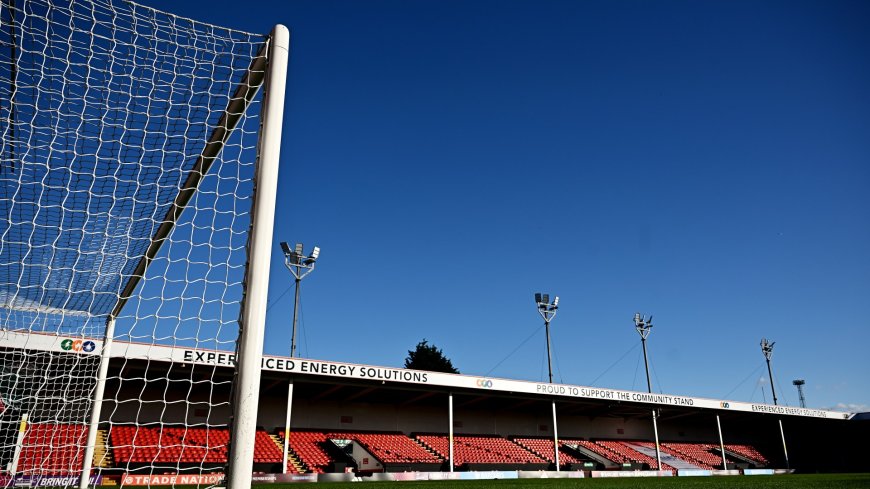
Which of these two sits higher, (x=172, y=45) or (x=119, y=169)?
(x=172, y=45)

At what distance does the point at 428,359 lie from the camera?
155 ft

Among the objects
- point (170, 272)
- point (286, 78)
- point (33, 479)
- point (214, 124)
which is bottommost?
point (33, 479)

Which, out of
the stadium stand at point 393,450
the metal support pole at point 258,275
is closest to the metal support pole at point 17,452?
the metal support pole at point 258,275

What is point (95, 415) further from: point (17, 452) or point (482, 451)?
point (482, 451)

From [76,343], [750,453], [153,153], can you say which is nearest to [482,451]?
[76,343]

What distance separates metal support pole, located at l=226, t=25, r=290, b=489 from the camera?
2.91 meters

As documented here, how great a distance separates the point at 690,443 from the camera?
32.8 meters

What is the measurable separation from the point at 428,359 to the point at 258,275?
45039 millimetres

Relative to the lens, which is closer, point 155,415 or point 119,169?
point 119,169

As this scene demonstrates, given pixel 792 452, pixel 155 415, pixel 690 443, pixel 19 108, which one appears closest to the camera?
pixel 19 108

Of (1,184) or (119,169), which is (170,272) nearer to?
(119,169)

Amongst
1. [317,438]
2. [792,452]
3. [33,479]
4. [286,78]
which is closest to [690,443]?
[792,452]

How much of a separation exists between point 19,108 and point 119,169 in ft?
3.05

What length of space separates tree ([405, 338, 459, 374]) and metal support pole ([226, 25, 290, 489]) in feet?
145
